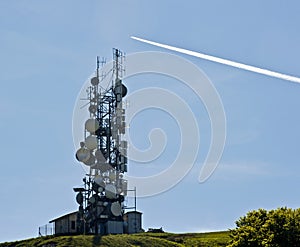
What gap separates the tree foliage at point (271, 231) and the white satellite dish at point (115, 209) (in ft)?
117

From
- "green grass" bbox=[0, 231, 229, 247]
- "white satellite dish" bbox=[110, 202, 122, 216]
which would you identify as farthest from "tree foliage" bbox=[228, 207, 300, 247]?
"white satellite dish" bbox=[110, 202, 122, 216]

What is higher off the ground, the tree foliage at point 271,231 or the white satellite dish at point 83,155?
the white satellite dish at point 83,155

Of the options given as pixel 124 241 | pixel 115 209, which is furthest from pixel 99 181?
pixel 124 241

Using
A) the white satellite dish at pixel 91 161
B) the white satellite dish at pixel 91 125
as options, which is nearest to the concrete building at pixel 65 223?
the white satellite dish at pixel 91 161

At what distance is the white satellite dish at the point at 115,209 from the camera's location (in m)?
92.4

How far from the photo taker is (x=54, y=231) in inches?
3738

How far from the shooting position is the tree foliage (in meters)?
55.8

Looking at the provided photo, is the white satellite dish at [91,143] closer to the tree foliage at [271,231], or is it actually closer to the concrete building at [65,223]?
the concrete building at [65,223]

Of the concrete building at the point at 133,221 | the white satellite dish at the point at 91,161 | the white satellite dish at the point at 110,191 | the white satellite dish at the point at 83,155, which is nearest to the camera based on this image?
the white satellite dish at the point at 110,191

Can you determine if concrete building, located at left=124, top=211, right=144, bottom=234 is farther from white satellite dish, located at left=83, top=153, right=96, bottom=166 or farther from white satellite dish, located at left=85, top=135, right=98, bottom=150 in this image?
white satellite dish, located at left=85, top=135, right=98, bottom=150

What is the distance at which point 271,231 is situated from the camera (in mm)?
56375

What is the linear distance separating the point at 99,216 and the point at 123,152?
9.95 m

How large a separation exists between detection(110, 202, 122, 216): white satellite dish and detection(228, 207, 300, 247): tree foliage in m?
35.7

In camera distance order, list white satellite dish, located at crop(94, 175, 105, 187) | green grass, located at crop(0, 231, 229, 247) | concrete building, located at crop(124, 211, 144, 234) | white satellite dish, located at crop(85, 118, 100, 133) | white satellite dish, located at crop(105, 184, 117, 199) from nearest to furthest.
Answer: green grass, located at crop(0, 231, 229, 247)
white satellite dish, located at crop(105, 184, 117, 199)
white satellite dish, located at crop(94, 175, 105, 187)
concrete building, located at crop(124, 211, 144, 234)
white satellite dish, located at crop(85, 118, 100, 133)
